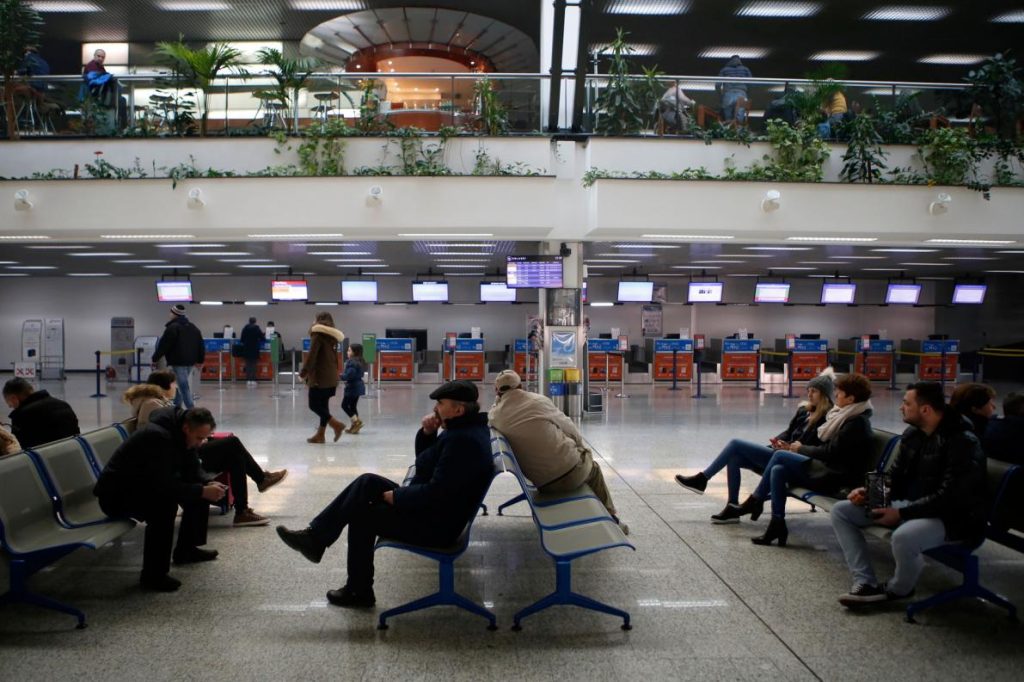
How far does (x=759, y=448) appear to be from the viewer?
6574 millimetres

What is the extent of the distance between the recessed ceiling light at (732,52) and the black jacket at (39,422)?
64.8 ft

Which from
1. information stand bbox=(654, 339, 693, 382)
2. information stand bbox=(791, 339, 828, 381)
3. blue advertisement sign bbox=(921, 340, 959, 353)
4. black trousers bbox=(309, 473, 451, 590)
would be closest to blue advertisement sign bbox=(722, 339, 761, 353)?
information stand bbox=(654, 339, 693, 382)

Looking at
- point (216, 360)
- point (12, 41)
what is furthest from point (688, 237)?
point (216, 360)

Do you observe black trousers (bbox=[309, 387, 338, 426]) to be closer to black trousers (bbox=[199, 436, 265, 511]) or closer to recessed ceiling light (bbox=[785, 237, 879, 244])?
black trousers (bbox=[199, 436, 265, 511])

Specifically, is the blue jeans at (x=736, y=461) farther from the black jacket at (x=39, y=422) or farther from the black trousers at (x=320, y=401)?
the black trousers at (x=320, y=401)

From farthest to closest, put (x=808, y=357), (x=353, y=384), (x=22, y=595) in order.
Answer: (x=808, y=357)
(x=353, y=384)
(x=22, y=595)

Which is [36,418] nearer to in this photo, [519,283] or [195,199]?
[195,199]

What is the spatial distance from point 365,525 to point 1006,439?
166 inches

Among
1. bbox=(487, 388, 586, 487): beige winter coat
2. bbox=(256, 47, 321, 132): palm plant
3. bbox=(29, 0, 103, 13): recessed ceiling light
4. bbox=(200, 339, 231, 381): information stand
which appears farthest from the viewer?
bbox=(200, 339, 231, 381): information stand

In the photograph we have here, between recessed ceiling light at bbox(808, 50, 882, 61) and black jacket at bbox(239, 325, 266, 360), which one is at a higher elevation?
recessed ceiling light at bbox(808, 50, 882, 61)

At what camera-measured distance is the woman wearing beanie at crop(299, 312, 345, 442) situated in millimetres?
10477

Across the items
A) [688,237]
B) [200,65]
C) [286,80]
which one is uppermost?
[200,65]

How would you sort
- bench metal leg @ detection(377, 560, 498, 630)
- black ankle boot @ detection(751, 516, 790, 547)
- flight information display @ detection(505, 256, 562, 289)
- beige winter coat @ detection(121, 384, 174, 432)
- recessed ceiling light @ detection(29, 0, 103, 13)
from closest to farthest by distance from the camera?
bench metal leg @ detection(377, 560, 498, 630) → black ankle boot @ detection(751, 516, 790, 547) → beige winter coat @ detection(121, 384, 174, 432) → flight information display @ detection(505, 256, 562, 289) → recessed ceiling light @ detection(29, 0, 103, 13)

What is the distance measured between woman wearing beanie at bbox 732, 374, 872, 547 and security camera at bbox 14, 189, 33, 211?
36.8 feet
